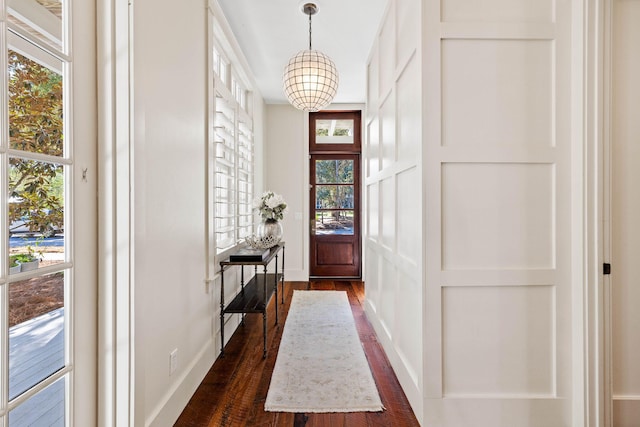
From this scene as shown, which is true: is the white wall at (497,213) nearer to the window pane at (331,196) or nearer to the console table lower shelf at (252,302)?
the console table lower shelf at (252,302)

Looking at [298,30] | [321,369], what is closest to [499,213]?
[321,369]

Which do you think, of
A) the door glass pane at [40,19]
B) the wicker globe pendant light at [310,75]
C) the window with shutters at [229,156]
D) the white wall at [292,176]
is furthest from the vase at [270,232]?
the door glass pane at [40,19]

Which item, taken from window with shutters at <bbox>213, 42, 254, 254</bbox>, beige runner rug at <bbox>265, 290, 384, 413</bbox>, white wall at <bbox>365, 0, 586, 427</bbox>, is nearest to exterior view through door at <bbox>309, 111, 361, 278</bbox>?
window with shutters at <bbox>213, 42, 254, 254</bbox>

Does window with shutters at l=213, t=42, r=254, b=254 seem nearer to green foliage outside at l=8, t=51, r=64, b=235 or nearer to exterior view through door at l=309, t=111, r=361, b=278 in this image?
green foliage outside at l=8, t=51, r=64, b=235

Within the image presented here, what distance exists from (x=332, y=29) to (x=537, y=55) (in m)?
1.92

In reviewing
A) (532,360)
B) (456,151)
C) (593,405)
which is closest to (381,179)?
(456,151)

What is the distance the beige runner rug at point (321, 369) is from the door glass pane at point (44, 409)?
3.39 feet

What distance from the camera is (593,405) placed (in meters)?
1.60

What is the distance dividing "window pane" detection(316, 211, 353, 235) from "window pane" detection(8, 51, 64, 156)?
13.8 feet

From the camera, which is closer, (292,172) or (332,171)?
(292,172)

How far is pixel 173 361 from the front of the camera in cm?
176

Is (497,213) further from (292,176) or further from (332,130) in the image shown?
(332,130)

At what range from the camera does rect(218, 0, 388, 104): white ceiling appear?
2.69 m

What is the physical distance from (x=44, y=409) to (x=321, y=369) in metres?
1.59
